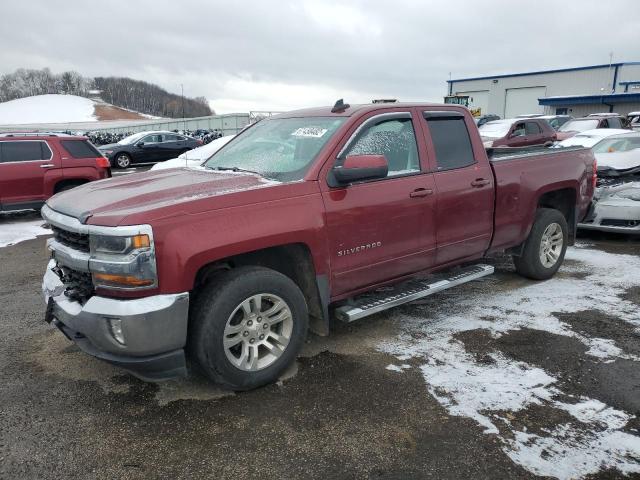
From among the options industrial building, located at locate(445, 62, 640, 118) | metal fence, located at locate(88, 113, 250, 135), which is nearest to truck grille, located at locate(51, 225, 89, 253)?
metal fence, located at locate(88, 113, 250, 135)

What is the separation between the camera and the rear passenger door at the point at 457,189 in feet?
14.3

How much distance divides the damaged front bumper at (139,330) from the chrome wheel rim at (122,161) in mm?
19892

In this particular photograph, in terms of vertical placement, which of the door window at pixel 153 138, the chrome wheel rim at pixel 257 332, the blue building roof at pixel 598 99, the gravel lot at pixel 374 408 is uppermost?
the blue building roof at pixel 598 99

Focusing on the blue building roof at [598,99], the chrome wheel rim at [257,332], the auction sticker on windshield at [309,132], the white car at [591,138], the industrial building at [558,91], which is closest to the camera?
the chrome wheel rim at [257,332]

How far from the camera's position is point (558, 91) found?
4888cm

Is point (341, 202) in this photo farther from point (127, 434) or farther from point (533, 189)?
point (533, 189)

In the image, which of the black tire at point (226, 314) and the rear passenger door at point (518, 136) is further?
the rear passenger door at point (518, 136)

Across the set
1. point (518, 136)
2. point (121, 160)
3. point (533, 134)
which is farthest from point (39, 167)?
point (533, 134)

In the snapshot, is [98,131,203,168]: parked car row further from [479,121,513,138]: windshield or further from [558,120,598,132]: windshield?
[558,120,598,132]: windshield

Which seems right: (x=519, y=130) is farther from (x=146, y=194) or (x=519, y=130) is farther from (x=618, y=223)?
(x=146, y=194)

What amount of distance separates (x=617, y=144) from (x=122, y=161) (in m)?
18.6

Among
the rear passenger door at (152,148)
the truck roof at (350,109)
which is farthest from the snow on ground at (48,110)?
the truck roof at (350,109)

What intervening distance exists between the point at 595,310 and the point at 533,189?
1313mm

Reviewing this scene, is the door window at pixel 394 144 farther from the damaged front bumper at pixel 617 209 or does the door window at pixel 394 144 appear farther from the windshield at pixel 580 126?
the windshield at pixel 580 126
